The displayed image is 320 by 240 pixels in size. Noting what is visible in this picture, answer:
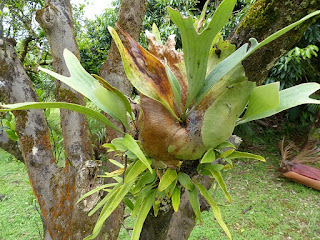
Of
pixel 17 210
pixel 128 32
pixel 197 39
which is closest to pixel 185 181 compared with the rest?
pixel 197 39

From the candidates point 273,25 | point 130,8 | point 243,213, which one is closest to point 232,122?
point 273,25

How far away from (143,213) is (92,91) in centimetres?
24

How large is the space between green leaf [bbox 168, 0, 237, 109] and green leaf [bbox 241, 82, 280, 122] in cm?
9

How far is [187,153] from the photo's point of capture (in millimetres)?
385

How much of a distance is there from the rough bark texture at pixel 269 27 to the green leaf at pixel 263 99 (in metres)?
0.26

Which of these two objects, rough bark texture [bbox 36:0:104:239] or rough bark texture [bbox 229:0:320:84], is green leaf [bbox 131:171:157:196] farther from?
rough bark texture [bbox 36:0:104:239]

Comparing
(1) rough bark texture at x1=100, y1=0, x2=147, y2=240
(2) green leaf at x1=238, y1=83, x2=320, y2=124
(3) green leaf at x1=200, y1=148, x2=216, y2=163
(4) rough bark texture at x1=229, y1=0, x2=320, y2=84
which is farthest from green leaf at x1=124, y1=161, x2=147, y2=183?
(1) rough bark texture at x1=100, y1=0, x2=147, y2=240

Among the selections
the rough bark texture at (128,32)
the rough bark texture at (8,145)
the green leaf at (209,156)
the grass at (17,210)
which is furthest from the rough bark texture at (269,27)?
the grass at (17,210)

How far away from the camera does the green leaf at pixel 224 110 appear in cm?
35

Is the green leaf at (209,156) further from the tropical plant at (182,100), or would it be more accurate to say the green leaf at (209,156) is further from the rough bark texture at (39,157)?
the rough bark texture at (39,157)

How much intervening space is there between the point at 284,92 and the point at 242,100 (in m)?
0.10

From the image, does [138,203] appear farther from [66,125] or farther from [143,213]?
[66,125]

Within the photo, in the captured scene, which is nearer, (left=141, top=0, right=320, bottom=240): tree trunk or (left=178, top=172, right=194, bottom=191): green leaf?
(left=178, top=172, right=194, bottom=191): green leaf

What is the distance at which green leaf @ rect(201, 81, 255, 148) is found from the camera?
346 mm
